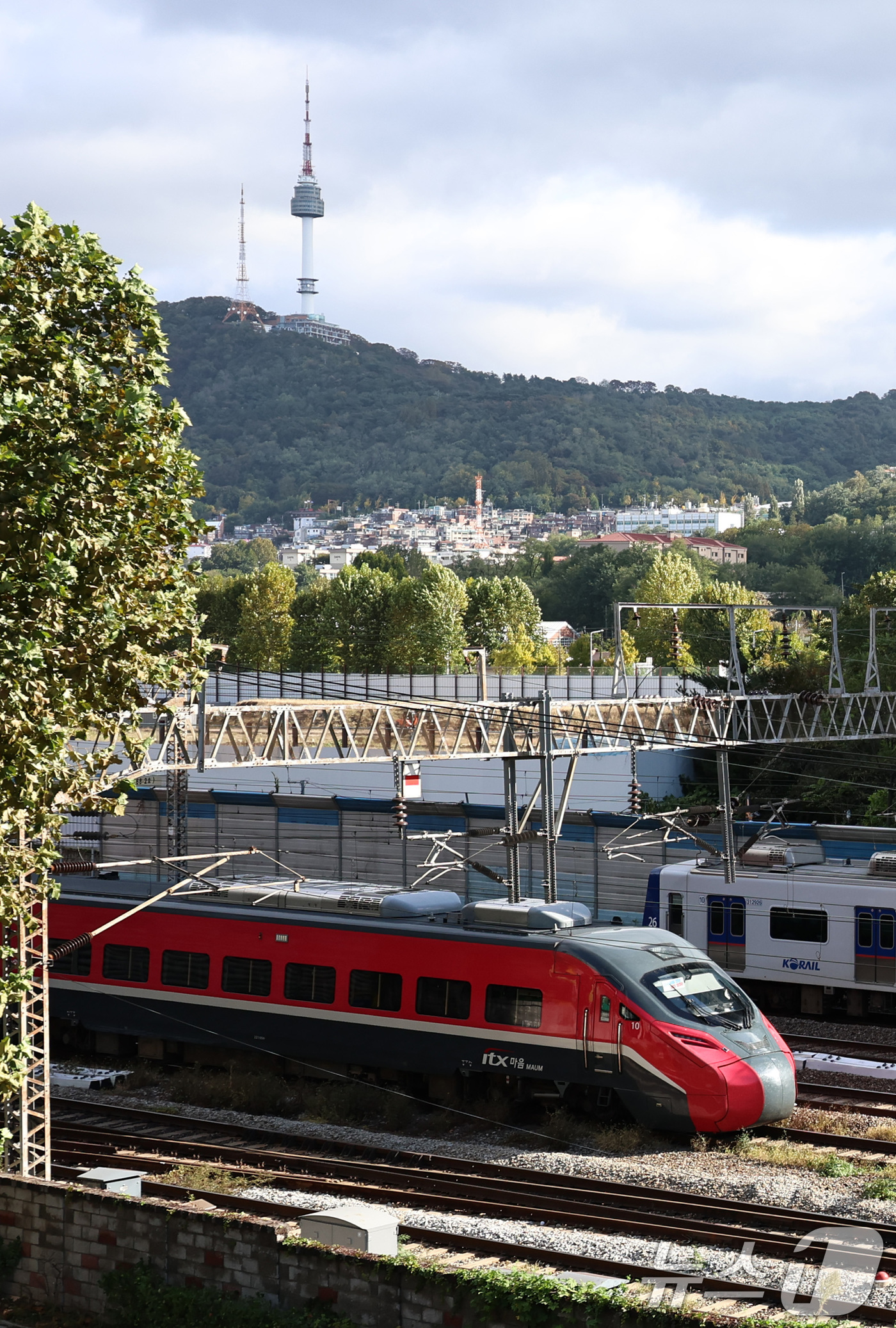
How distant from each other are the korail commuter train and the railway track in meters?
2.01

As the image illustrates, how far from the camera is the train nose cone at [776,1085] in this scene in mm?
18688

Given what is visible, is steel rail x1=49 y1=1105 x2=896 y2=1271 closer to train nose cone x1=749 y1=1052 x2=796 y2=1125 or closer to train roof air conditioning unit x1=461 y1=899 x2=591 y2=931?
train nose cone x1=749 y1=1052 x2=796 y2=1125

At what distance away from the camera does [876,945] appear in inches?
1033

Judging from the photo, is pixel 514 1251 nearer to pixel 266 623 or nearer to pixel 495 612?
pixel 266 623

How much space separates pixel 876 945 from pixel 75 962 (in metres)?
14.5

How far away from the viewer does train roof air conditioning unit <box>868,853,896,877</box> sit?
1056 inches

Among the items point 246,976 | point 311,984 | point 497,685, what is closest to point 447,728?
point 497,685

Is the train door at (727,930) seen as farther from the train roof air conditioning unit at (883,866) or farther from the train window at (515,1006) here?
the train window at (515,1006)

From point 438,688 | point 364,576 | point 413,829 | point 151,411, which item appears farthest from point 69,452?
point 364,576

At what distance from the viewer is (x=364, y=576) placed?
94812 millimetres

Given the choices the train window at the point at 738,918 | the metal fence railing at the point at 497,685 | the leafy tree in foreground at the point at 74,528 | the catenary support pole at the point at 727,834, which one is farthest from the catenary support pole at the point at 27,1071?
the metal fence railing at the point at 497,685

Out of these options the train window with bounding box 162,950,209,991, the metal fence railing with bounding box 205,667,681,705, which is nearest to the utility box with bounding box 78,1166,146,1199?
the train window with bounding box 162,950,209,991

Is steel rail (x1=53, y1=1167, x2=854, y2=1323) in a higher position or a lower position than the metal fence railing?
lower

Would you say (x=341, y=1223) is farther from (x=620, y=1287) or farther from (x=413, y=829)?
(x=413, y=829)
